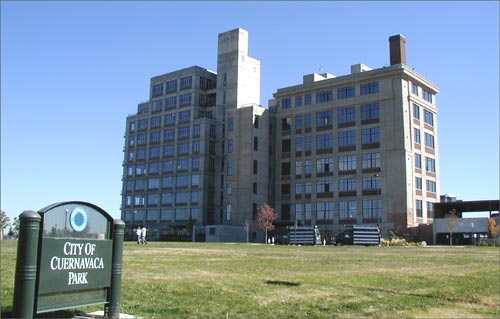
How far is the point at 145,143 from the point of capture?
119 m

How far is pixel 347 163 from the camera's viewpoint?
309 ft

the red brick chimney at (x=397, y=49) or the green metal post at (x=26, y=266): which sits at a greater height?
the red brick chimney at (x=397, y=49)

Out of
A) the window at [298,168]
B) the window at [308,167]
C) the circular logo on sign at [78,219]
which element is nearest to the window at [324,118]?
the window at [308,167]

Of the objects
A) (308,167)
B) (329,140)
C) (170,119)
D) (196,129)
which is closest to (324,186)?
(308,167)

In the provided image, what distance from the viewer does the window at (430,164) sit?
93319 mm

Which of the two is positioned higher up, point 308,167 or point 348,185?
point 308,167

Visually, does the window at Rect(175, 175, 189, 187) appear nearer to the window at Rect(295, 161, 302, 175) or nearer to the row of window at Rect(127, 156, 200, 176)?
the row of window at Rect(127, 156, 200, 176)

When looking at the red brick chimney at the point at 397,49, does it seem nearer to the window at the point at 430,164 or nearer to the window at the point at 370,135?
the window at the point at 370,135

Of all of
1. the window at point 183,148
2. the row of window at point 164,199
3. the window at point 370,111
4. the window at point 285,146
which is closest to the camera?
the window at point 370,111

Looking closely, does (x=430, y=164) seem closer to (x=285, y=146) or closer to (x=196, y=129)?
(x=285, y=146)

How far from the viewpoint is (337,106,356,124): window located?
309ft

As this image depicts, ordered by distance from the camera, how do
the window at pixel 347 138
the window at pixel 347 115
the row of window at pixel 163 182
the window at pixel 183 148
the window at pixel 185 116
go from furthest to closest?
1. the window at pixel 185 116
2. the window at pixel 183 148
3. the row of window at pixel 163 182
4. the window at pixel 347 115
5. the window at pixel 347 138

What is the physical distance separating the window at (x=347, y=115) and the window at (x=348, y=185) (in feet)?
33.6

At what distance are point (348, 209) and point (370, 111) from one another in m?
17.0
